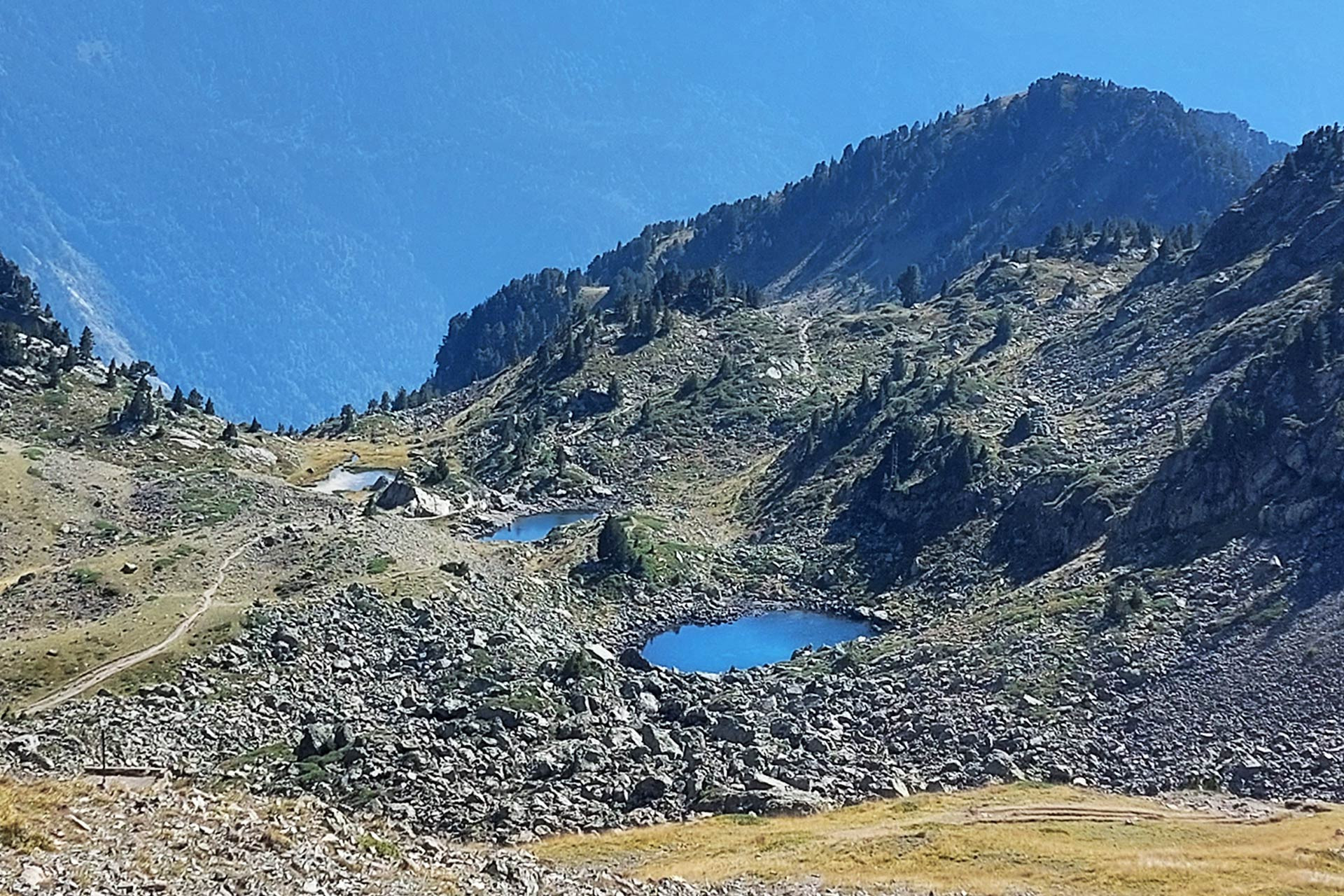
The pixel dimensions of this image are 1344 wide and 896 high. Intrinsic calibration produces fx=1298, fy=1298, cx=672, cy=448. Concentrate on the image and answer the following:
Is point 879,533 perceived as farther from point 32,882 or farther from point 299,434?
point 299,434

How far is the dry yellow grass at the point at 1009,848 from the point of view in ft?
110

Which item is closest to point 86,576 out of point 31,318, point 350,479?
point 350,479

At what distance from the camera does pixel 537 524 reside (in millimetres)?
101500

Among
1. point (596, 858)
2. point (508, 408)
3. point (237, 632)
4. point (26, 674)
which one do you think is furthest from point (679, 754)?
point (508, 408)

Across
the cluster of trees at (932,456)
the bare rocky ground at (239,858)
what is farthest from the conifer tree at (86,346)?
the bare rocky ground at (239,858)

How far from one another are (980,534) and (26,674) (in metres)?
51.8

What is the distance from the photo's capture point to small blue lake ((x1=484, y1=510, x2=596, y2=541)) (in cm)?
9700

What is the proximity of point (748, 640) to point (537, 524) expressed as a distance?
30.7 m

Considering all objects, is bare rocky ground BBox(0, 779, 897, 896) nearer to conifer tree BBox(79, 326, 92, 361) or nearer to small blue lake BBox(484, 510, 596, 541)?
small blue lake BBox(484, 510, 596, 541)

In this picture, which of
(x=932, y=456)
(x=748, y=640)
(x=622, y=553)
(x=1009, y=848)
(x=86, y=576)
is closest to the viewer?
(x=1009, y=848)

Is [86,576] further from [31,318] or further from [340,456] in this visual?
[31,318]

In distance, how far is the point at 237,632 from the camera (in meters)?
53.2

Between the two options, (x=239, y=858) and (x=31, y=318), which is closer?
(x=239, y=858)

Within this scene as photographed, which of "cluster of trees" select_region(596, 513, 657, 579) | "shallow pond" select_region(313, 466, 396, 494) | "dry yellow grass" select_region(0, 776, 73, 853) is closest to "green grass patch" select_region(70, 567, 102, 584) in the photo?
"cluster of trees" select_region(596, 513, 657, 579)
